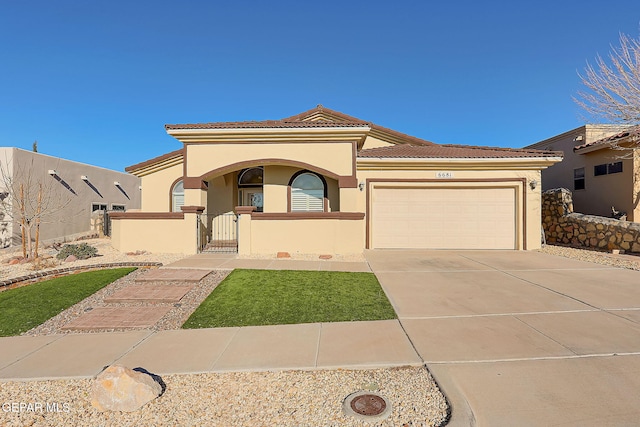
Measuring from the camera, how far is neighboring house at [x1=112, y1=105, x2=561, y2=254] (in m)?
11.0

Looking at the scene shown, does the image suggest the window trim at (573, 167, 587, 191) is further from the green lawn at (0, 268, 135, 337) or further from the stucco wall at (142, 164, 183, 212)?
the green lawn at (0, 268, 135, 337)

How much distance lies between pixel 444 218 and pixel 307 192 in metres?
5.84

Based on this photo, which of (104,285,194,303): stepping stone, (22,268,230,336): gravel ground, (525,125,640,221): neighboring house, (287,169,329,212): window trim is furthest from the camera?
(525,125,640,221): neighboring house

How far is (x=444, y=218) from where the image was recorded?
42.1 ft

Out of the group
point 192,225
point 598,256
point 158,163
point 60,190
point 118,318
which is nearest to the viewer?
point 118,318

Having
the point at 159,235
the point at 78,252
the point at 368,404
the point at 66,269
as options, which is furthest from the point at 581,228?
the point at 78,252

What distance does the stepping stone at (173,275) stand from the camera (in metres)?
7.34

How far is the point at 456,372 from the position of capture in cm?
340

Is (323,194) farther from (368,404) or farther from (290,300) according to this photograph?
(368,404)

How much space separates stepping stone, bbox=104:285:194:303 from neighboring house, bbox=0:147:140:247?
9.09 m

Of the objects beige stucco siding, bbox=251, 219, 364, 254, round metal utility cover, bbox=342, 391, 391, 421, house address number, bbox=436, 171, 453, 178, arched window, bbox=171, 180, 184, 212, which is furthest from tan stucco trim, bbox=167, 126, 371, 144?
round metal utility cover, bbox=342, 391, 391, 421

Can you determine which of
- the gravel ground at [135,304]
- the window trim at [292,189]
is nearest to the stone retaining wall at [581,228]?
the window trim at [292,189]

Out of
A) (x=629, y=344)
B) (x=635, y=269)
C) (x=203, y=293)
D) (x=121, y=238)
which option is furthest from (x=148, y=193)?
(x=635, y=269)

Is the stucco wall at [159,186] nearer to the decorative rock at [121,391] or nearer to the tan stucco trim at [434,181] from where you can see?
the tan stucco trim at [434,181]
